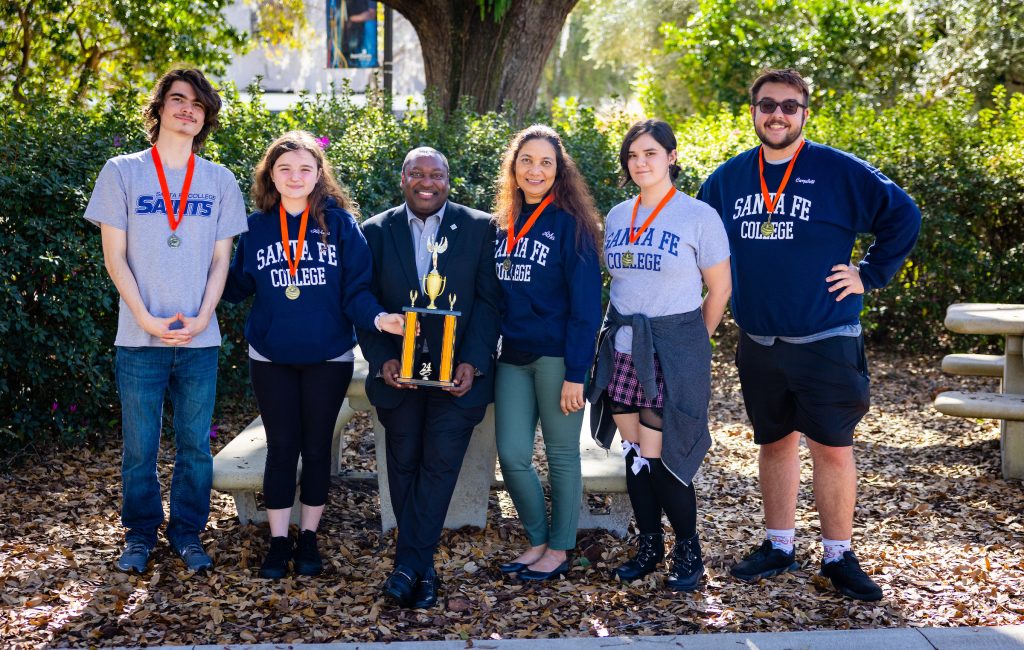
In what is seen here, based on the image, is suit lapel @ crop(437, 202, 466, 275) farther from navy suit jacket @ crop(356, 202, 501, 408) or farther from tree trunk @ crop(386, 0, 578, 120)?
tree trunk @ crop(386, 0, 578, 120)

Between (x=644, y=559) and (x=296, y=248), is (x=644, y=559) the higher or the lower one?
the lower one

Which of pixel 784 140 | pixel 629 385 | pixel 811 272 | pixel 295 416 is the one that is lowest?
pixel 295 416

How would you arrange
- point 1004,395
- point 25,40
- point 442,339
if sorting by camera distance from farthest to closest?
point 25,40, point 1004,395, point 442,339

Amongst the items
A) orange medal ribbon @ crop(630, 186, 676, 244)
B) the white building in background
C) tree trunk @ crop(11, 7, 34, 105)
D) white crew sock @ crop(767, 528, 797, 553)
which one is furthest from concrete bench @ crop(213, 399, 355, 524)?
the white building in background

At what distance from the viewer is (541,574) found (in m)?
4.34

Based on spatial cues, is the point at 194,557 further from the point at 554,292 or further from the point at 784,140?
the point at 784,140

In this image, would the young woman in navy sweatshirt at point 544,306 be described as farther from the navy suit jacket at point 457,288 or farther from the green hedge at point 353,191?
the green hedge at point 353,191

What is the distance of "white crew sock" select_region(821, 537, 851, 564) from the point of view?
14.1 ft

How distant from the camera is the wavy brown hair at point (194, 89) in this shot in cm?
424

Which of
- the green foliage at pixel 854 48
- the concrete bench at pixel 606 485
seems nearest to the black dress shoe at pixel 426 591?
the concrete bench at pixel 606 485

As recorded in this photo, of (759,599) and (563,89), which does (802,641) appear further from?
(563,89)

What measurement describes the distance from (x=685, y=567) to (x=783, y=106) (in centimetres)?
194

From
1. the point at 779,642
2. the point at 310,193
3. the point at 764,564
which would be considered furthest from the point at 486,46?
the point at 779,642

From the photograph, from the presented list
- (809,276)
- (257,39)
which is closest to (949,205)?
(809,276)
